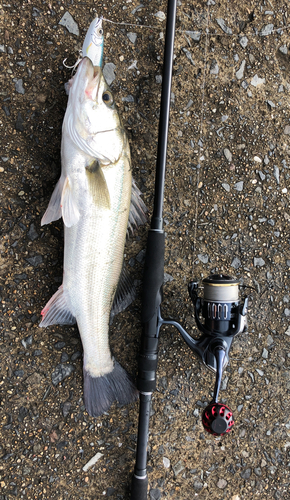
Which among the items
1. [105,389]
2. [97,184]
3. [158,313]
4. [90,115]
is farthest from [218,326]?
[90,115]

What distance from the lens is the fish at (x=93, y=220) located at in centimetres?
160

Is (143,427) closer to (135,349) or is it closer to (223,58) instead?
(135,349)

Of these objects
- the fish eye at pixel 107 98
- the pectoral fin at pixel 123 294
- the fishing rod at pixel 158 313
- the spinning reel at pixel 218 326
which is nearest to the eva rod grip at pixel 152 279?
the fishing rod at pixel 158 313

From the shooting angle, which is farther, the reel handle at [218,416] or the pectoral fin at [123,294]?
the pectoral fin at [123,294]

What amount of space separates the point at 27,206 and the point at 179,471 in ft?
5.39

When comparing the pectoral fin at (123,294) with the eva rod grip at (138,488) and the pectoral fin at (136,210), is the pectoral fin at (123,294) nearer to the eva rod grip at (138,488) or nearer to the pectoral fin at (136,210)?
the pectoral fin at (136,210)

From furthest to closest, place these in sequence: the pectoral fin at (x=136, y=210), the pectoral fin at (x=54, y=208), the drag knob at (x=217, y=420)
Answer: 1. the pectoral fin at (x=136, y=210)
2. the pectoral fin at (x=54, y=208)
3. the drag knob at (x=217, y=420)

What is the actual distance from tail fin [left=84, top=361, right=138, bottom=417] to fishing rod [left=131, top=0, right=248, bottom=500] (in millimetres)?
106

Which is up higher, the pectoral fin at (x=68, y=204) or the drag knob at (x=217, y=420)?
the pectoral fin at (x=68, y=204)


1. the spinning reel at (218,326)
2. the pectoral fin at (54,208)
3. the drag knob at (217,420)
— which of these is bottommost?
the drag knob at (217,420)

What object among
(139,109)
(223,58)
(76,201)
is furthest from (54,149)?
(223,58)

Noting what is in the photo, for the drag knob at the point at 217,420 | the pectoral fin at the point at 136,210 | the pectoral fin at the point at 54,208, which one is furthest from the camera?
the pectoral fin at the point at 136,210

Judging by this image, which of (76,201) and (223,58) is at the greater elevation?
(223,58)

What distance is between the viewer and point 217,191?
1.99 m
